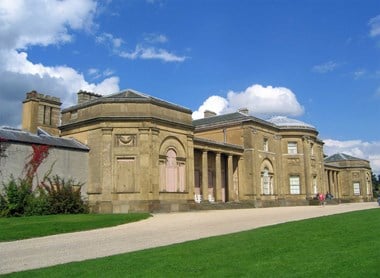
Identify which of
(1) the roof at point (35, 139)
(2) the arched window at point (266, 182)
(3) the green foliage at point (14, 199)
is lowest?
(3) the green foliage at point (14, 199)

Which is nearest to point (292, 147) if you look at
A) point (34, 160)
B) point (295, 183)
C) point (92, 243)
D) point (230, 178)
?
point (295, 183)

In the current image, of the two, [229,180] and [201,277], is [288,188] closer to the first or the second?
[229,180]

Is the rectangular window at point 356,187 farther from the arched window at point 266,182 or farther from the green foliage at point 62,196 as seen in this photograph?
the green foliage at point 62,196

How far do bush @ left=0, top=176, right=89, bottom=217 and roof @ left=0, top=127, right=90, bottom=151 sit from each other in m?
2.07

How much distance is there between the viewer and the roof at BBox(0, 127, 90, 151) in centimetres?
2297

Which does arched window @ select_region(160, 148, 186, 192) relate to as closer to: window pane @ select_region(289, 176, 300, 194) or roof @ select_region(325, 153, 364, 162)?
window pane @ select_region(289, 176, 300, 194)

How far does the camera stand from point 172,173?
28.5 meters

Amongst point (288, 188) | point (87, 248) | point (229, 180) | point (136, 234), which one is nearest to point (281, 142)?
point (288, 188)

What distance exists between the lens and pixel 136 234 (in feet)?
48.5

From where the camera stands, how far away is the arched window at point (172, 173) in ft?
91.0

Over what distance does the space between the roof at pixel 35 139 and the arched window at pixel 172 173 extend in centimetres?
515

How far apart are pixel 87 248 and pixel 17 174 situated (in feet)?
42.1

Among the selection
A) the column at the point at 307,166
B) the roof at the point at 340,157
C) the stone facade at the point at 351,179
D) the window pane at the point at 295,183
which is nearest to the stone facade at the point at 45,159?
the window pane at the point at 295,183

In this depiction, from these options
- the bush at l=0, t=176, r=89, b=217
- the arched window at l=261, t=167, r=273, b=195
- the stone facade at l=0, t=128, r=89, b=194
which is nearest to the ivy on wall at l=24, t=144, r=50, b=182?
the stone facade at l=0, t=128, r=89, b=194
